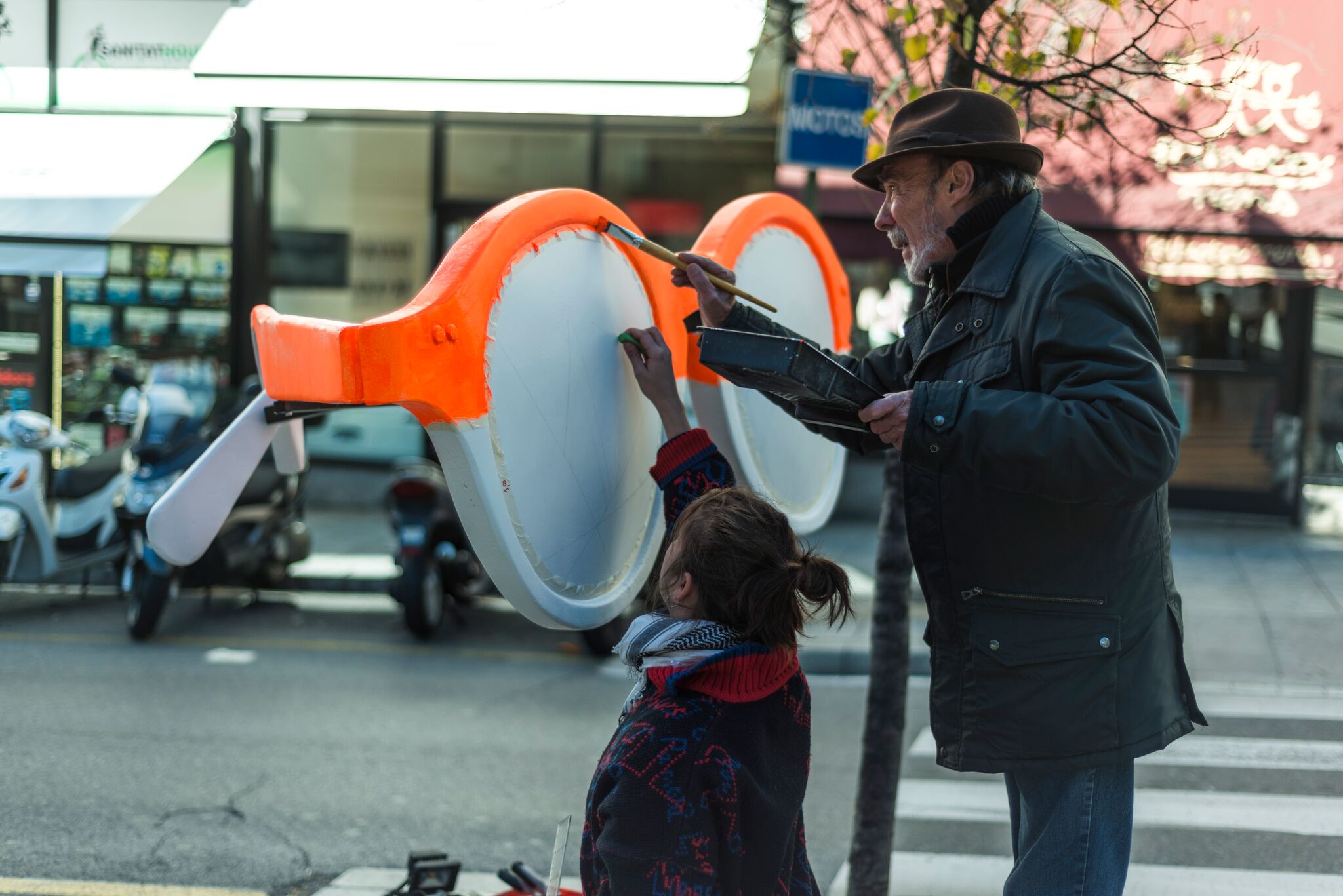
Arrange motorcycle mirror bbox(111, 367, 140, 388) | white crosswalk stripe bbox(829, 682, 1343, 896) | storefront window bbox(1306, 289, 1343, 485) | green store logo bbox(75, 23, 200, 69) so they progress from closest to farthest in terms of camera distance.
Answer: white crosswalk stripe bbox(829, 682, 1343, 896), motorcycle mirror bbox(111, 367, 140, 388), green store logo bbox(75, 23, 200, 69), storefront window bbox(1306, 289, 1343, 485)

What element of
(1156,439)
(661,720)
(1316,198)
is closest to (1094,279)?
(1156,439)

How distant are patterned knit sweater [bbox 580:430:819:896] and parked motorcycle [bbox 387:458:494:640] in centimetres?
524

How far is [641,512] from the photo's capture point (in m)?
2.61

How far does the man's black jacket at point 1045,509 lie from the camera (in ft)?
6.04

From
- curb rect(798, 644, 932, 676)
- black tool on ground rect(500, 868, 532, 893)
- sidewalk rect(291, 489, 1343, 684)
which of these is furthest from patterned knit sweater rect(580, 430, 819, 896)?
curb rect(798, 644, 932, 676)

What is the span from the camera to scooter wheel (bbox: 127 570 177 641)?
694 cm

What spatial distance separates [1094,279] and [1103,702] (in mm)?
685

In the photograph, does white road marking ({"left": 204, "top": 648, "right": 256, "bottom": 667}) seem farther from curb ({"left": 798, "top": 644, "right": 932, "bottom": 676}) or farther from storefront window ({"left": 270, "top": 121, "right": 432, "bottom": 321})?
storefront window ({"left": 270, "top": 121, "right": 432, "bottom": 321})

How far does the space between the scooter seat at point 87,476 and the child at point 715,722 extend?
686 cm

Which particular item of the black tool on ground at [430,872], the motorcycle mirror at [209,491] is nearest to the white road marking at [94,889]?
the black tool on ground at [430,872]

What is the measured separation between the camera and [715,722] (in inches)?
69.9

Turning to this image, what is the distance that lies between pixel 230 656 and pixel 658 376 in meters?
5.12

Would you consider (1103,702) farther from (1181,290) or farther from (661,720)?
(1181,290)

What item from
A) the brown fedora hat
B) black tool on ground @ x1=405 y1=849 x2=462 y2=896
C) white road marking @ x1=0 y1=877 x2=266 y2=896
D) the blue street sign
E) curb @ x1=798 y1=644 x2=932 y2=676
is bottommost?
→ curb @ x1=798 y1=644 x2=932 y2=676
